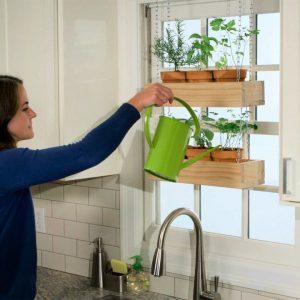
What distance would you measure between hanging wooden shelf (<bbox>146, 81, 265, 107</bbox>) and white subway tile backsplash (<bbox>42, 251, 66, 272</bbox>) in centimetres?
119

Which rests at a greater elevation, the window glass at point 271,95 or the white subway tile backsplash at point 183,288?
the window glass at point 271,95

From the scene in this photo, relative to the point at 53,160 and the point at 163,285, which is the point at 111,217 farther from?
the point at 53,160

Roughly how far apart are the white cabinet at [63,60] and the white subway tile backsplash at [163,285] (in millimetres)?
523

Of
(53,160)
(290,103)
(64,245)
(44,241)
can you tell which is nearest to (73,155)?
(53,160)

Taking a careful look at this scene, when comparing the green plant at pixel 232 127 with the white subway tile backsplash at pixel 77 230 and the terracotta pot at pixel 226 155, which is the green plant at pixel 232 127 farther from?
the white subway tile backsplash at pixel 77 230

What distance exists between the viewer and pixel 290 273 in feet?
7.87

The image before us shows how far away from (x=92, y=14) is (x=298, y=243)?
1.23m

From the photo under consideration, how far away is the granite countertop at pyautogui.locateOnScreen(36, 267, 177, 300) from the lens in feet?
9.02

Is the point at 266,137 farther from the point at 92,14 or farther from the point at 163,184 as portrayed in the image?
the point at 92,14

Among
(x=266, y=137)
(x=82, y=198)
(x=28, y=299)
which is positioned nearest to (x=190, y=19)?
(x=266, y=137)

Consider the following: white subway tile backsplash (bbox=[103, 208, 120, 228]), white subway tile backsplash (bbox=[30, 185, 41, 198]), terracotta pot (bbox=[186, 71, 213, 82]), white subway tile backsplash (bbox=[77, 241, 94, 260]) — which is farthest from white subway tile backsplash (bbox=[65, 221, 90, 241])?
terracotta pot (bbox=[186, 71, 213, 82])

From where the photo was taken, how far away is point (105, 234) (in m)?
2.95

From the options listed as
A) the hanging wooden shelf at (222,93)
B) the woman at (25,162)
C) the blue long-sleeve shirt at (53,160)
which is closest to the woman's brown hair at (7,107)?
the woman at (25,162)

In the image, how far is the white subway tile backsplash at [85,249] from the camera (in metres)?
3.01
